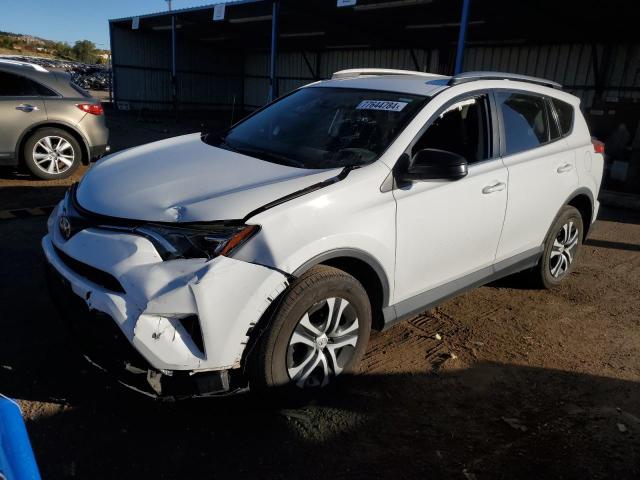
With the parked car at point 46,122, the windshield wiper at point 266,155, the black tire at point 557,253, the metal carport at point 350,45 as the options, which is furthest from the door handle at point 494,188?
the metal carport at point 350,45

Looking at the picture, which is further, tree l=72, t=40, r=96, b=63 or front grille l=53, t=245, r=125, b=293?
tree l=72, t=40, r=96, b=63

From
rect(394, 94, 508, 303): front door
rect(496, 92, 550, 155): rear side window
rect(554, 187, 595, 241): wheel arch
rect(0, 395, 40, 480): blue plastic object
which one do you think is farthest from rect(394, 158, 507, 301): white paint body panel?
rect(0, 395, 40, 480): blue plastic object

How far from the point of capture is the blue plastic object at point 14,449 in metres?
1.20

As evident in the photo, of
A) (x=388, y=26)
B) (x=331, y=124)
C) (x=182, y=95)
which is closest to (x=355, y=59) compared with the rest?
(x=388, y=26)

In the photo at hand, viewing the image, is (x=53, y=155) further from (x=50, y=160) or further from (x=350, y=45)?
(x=350, y=45)

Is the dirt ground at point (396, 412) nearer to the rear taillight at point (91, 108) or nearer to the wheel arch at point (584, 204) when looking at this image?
the wheel arch at point (584, 204)

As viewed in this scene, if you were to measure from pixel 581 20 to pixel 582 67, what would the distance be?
362 centimetres

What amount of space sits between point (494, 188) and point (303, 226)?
62.2 inches

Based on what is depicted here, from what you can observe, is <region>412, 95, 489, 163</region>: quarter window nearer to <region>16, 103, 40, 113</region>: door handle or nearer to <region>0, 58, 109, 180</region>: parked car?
<region>0, 58, 109, 180</region>: parked car

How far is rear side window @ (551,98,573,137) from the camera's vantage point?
13.9 feet

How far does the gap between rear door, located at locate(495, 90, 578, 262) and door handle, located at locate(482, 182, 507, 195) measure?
0.32 feet

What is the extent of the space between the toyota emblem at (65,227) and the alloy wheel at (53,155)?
5.31 m

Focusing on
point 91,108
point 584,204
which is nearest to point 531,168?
point 584,204

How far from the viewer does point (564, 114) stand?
4.30 m
